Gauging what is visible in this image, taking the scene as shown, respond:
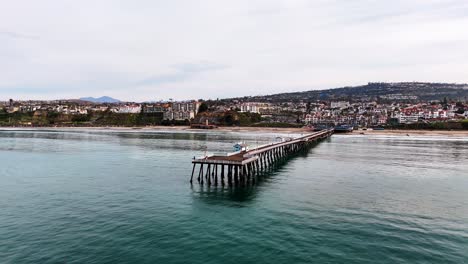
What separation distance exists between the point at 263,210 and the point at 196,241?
7447 mm

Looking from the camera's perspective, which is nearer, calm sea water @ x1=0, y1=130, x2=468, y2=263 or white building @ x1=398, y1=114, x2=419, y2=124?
calm sea water @ x1=0, y1=130, x2=468, y2=263

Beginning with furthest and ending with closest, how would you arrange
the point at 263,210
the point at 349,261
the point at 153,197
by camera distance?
the point at 153,197 → the point at 263,210 → the point at 349,261

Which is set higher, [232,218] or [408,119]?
[408,119]

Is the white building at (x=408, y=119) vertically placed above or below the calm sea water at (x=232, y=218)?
above

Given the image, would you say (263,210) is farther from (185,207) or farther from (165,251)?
(165,251)

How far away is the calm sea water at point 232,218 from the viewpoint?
17000 mm

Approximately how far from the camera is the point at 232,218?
22.6 m

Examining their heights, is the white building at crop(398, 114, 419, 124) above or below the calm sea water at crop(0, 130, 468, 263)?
above

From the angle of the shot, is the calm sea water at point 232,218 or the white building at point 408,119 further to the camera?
the white building at point 408,119

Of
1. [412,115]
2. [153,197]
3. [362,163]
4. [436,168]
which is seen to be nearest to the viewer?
[153,197]

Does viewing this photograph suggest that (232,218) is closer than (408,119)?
Yes

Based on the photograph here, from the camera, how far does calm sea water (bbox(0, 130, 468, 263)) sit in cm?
1700

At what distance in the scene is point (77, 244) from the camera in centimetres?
1781

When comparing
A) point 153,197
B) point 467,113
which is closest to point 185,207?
point 153,197
